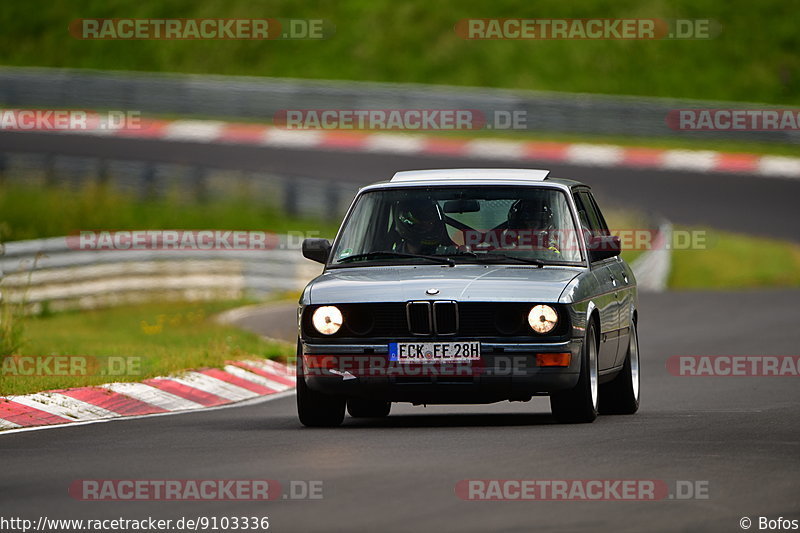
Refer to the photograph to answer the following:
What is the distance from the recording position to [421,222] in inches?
460

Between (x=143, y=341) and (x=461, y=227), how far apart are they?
7196 mm

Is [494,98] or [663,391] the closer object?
[663,391]

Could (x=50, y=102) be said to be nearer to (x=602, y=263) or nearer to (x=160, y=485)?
(x=602, y=263)

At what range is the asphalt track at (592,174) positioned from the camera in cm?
3216

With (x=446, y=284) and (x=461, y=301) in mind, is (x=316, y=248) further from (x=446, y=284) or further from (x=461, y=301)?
(x=461, y=301)

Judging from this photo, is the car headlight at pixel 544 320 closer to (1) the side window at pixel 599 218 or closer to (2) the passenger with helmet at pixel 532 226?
(2) the passenger with helmet at pixel 532 226

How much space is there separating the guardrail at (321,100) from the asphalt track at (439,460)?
25440mm

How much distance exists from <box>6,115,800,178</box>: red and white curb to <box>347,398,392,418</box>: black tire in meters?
25.1

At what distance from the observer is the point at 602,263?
1219cm

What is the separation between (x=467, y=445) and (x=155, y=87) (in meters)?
33.1

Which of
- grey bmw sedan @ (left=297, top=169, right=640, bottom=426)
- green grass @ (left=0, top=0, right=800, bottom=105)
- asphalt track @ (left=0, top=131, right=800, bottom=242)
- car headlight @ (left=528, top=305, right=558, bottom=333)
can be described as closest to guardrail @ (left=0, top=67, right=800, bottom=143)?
asphalt track @ (left=0, top=131, right=800, bottom=242)

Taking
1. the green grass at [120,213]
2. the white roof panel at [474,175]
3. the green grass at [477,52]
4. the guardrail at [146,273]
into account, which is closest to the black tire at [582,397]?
the white roof panel at [474,175]

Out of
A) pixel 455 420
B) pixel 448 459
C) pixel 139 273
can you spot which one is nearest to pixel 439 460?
pixel 448 459

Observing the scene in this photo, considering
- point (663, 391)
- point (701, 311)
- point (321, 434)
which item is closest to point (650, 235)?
point (701, 311)
